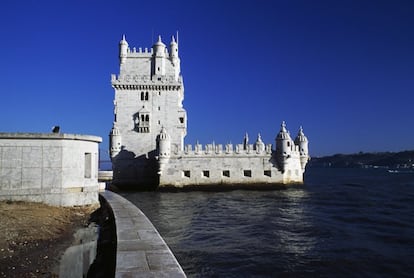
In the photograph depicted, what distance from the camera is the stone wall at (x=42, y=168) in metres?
16.1

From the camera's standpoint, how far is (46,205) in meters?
16.0

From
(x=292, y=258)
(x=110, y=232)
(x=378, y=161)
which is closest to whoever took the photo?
(x=292, y=258)

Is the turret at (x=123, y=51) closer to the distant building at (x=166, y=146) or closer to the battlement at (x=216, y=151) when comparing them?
the distant building at (x=166, y=146)

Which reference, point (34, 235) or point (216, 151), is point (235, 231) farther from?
point (216, 151)

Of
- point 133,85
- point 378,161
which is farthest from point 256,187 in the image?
point 378,161

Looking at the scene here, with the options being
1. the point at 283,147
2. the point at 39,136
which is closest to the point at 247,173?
the point at 283,147

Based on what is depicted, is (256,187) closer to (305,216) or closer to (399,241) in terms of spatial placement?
(305,216)

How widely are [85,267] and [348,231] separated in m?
13.0

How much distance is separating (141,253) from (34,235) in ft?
17.7

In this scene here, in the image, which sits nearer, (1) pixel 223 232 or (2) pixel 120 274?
(2) pixel 120 274

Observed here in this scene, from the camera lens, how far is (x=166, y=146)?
3750 cm

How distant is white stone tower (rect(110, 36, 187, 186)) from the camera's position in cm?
4050

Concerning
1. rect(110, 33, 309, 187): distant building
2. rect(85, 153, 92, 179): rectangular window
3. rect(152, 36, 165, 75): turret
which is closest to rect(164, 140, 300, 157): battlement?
rect(110, 33, 309, 187): distant building

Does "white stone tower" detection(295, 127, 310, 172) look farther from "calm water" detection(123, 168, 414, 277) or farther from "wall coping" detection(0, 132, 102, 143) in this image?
"wall coping" detection(0, 132, 102, 143)
